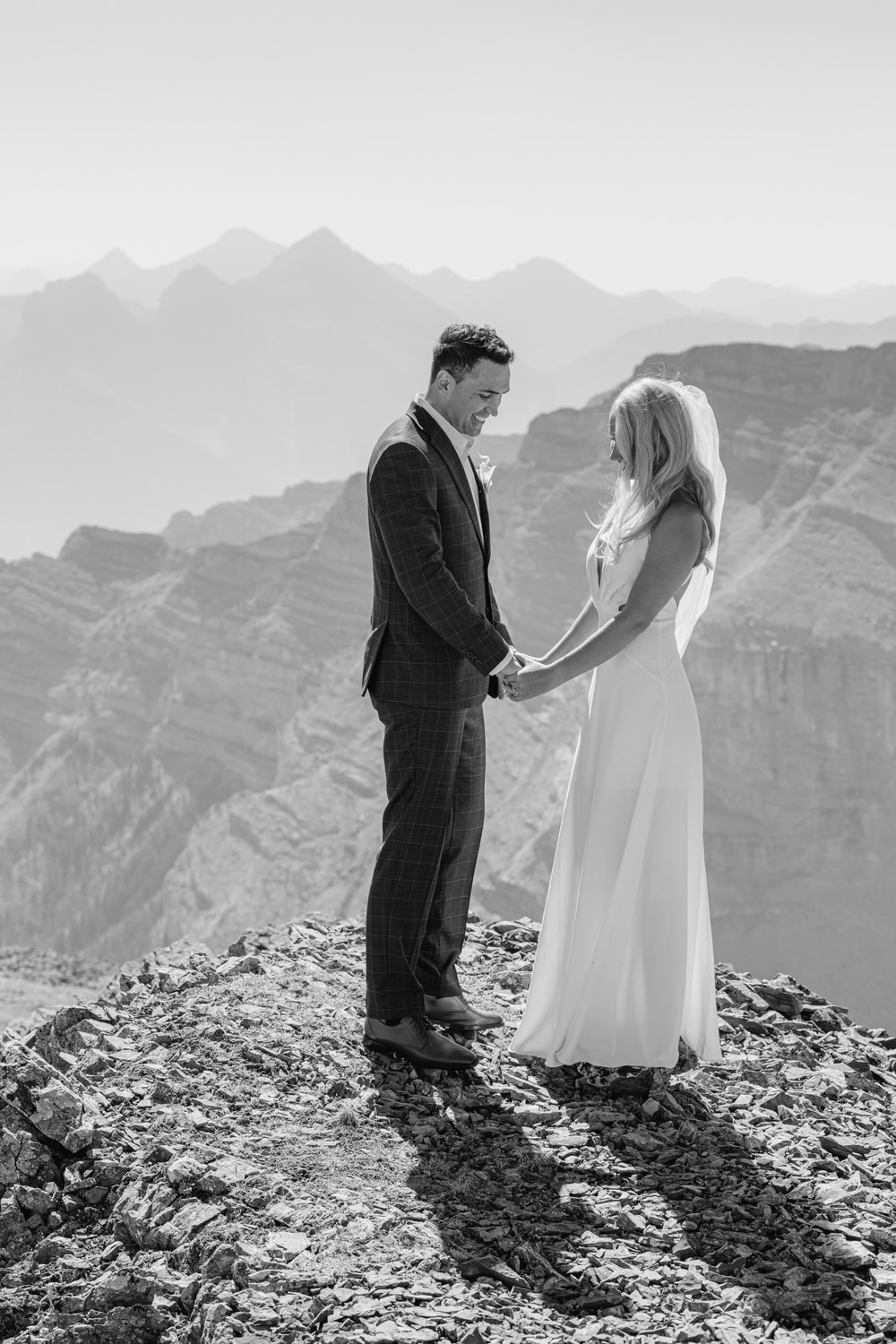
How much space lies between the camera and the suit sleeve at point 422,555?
14.6 ft

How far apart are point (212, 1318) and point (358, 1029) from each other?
1.87 metres

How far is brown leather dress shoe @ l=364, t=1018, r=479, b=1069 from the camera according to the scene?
4.74m

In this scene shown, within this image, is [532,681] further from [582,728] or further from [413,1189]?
[413,1189]

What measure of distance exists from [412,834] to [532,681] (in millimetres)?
713

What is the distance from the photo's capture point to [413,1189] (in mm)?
3975

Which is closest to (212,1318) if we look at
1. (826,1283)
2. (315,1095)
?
(315,1095)

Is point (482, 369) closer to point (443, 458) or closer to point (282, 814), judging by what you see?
point (443, 458)

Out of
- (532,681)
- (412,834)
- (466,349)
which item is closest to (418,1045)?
(412,834)

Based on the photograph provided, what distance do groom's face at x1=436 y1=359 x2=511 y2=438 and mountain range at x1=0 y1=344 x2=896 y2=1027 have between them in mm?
52069

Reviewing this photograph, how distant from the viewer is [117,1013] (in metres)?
5.55

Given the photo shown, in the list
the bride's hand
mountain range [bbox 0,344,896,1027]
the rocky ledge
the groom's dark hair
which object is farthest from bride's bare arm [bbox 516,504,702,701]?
mountain range [bbox 0,344,896,1027]

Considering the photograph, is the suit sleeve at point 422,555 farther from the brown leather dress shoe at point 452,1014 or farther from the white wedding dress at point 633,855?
the brown leather dress shoe at point 452,1014

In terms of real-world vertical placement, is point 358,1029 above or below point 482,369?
below

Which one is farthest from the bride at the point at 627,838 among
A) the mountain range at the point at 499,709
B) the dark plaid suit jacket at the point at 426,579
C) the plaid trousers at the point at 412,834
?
the mountain range at the point at 499,709
